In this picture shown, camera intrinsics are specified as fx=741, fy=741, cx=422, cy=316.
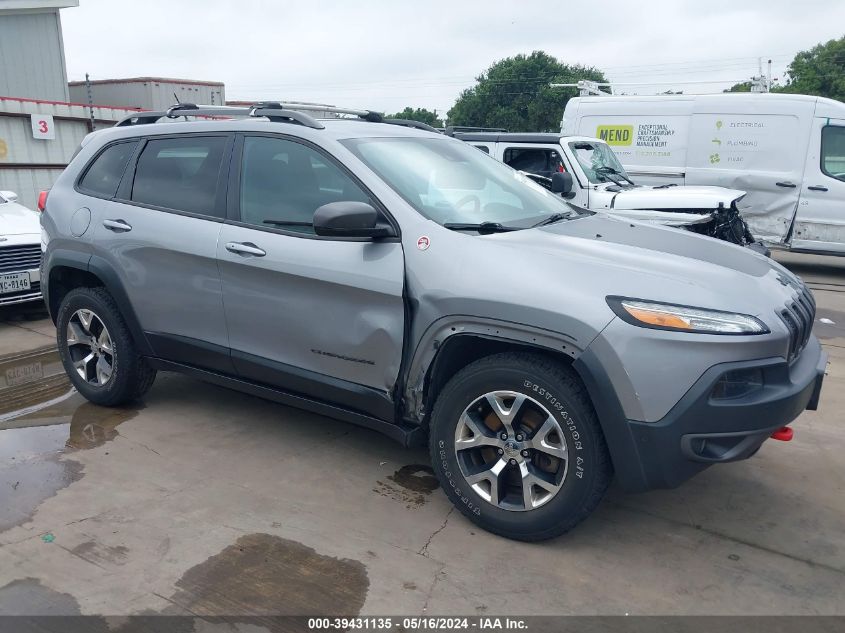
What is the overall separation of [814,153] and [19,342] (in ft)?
33.6

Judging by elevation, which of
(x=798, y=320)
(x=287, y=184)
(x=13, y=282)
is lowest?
(x=13, y=282)

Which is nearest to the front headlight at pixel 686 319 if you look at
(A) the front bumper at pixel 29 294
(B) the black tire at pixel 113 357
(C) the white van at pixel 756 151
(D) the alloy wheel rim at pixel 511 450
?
(D) the alloy wheel rim at pixel 511 450

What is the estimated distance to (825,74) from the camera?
45.7m

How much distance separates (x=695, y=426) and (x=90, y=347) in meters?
3.77

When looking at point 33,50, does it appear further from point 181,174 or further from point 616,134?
point 181,174

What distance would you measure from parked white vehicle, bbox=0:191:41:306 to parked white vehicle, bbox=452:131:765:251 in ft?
17.2

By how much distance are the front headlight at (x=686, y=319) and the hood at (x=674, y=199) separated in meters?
5.67

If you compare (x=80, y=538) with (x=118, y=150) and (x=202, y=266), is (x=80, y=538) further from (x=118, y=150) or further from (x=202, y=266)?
(x=118, y=150)

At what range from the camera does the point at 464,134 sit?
10.1m

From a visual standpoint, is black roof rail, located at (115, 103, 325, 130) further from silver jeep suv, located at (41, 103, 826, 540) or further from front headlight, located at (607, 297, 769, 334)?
front headlight, located at (607, 297, 769, 334)

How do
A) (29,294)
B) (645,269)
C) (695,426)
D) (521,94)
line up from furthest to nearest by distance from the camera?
(521,94), (29,294), (645,269), (695,426)

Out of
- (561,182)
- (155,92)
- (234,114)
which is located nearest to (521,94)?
(155,92)

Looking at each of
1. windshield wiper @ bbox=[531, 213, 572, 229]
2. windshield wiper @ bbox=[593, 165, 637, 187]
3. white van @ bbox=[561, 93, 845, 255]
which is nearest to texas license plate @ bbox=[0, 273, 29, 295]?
windshield wiper @ bbox=[531, 213, 572, 229]

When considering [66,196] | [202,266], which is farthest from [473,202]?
[66,196]
